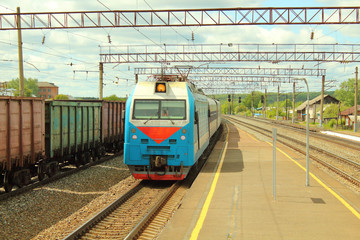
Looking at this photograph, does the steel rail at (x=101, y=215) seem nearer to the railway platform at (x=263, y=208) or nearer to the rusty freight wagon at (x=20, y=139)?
the railway platform at (x=263, y=208)

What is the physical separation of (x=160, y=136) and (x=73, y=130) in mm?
5900

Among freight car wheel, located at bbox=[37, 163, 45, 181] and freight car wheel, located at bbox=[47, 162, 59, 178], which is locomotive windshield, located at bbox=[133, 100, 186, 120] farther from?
freight car wheel, located at bbox=[47, 162, 59, 178]

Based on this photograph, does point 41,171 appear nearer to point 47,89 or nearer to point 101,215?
point 101,215

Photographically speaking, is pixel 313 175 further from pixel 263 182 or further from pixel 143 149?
pixel 143 149

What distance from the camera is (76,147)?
1642 cm

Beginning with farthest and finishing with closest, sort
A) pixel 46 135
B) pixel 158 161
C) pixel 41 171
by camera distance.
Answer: pixel 46 135 → pixel 41 171 → pixel 158 161

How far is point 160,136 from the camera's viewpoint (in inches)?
463

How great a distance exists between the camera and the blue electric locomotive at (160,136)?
1174cm

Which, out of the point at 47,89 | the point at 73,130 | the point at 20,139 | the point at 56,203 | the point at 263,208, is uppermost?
the point at 47,89

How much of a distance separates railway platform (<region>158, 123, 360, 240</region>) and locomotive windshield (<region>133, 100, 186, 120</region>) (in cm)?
228

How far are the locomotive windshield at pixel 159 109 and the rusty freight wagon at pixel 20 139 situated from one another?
3709 millimetres

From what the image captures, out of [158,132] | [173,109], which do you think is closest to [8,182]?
[158,132]

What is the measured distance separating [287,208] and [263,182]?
2.97 meters

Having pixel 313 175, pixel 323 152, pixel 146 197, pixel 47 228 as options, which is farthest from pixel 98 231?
pixel 323 152
